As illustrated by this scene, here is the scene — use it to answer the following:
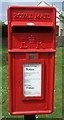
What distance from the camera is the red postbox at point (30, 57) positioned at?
3.23 meters

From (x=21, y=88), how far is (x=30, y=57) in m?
0.43

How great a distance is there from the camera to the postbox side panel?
3.30 meters

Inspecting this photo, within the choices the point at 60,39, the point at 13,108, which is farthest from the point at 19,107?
the point at 60,39

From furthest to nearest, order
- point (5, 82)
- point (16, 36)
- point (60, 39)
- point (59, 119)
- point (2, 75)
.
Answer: point (60, 39) < point (2, 75) < point (5, 82) < point (59, 119) < point (16, 36)

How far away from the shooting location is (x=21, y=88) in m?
3.34

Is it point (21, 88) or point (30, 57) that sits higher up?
point (30, 57)

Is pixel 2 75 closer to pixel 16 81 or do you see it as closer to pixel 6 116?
pixel 6 116

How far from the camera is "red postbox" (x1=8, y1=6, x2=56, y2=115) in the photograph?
3.23 meters

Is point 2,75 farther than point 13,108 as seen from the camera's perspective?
Yes

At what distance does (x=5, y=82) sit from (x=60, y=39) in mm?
24162

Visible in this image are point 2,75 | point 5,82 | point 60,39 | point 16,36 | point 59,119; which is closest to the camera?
point 16,36

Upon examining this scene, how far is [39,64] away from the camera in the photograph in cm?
330

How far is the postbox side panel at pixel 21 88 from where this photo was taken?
3297 mm

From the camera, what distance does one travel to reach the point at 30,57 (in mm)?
3279
